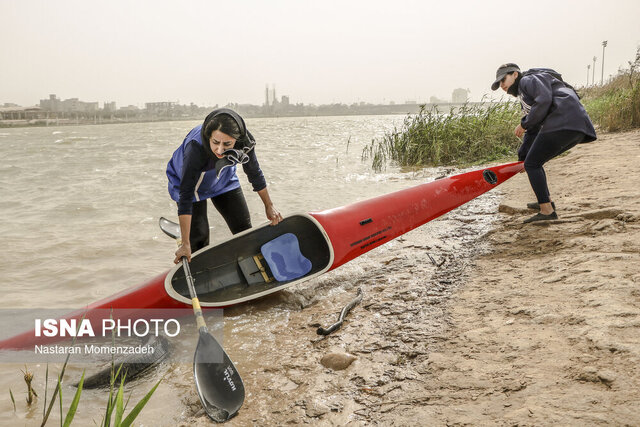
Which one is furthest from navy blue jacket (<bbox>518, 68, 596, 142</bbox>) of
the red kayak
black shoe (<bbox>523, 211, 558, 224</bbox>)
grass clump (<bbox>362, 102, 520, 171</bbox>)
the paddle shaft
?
grass clump (<bbox>362, 102, 520, 171</bbox>)

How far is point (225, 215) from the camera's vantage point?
11.6 ft

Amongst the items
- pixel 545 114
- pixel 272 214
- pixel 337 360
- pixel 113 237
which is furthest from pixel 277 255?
pixel 113 237

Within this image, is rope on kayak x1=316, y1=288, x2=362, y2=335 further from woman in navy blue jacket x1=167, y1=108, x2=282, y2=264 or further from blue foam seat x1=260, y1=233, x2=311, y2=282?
woman in navy blue jacket x1=167, y1=108, x2=282, y2=264

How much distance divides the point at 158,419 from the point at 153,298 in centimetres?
120

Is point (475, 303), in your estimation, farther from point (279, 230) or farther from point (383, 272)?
point (279, 230)

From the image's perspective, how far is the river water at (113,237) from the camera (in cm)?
242

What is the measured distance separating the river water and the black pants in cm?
65

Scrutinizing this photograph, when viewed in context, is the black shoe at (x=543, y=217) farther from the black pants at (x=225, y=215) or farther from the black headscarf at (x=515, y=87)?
the black pants at (x=225, y=215)

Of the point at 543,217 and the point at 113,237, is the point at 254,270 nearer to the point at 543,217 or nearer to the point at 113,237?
the point at 543,217

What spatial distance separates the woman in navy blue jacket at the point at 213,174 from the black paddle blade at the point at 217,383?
2.68 ft

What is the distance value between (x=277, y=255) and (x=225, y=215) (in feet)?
1.85

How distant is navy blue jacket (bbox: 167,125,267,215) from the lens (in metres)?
2.75

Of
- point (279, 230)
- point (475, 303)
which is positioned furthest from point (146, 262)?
point (475, 303)

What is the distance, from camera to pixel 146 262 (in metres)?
4.72
